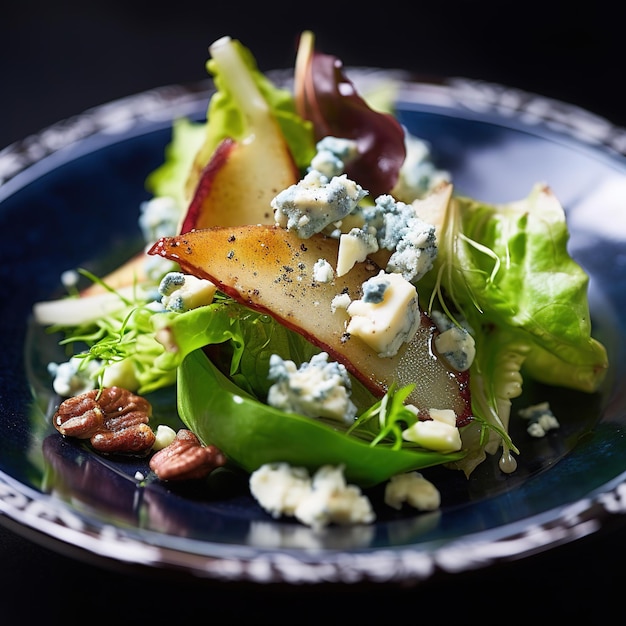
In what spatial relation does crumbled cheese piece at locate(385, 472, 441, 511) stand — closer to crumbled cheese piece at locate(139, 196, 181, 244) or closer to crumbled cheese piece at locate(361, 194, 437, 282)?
crumbled cheese piece at locate(361, 194, 437, 282)

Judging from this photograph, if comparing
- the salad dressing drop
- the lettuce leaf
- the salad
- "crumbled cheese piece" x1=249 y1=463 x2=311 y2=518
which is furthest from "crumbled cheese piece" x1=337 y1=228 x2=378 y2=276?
the salad dressing drop

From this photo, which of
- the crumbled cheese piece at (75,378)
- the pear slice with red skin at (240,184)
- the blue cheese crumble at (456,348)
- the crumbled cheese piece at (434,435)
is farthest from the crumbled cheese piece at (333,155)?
the crumbled cheese piece at (75,378)

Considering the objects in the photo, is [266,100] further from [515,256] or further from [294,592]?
[294,592]

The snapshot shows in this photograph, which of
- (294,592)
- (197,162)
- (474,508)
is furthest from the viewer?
(197,162)

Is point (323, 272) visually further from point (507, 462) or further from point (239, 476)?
point (507, 462)

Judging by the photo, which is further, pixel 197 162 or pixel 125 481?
pixel 197 162

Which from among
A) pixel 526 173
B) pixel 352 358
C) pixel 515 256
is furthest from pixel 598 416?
pixel 526 173
